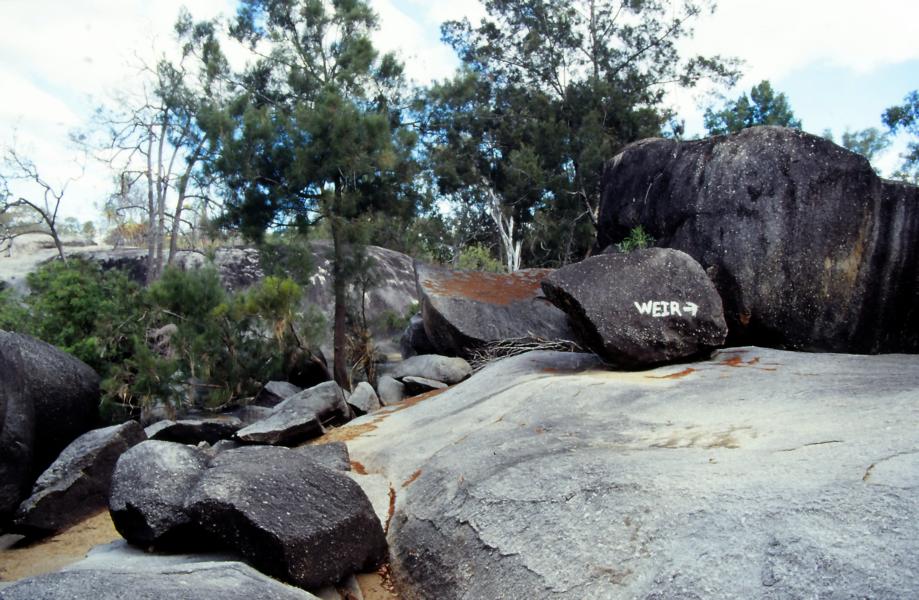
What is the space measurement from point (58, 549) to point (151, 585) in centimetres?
340

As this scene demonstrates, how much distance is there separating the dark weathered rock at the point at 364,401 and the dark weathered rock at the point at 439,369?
2.84ft

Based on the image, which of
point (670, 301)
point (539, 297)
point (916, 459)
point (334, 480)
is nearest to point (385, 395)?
point (539, 297)

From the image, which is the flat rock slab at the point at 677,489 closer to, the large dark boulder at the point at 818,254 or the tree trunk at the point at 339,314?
the large dark boulder at the point at 818,254

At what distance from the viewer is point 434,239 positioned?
2250cm

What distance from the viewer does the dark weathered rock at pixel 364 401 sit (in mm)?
8609

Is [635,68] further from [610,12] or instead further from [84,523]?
[84,523]

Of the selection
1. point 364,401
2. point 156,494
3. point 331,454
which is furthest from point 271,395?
point 156,494

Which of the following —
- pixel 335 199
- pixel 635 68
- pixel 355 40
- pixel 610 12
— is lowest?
pixel 335 199

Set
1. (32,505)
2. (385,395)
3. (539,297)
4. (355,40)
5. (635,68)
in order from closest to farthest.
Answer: (32,505), (385,395), (539,297), (355,40), (635,68)

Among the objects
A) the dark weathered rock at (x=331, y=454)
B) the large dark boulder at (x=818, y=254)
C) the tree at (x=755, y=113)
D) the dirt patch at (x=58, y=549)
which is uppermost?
the tree at (x=755, y=113)

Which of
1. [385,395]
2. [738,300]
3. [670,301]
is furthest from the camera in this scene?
[385,395]

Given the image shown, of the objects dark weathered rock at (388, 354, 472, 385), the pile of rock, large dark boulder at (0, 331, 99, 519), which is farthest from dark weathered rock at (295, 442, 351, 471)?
dark weathered rock at (388, 354, 472, 385)

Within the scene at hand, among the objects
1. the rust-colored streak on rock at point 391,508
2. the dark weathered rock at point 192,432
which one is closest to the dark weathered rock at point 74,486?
the dark weathered rock at point 192,432

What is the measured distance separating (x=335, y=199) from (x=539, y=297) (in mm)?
3186
